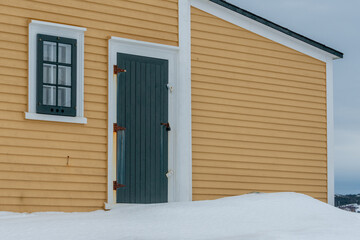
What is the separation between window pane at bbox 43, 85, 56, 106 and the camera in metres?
11.4

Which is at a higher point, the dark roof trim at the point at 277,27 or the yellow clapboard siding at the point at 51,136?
the dark roof trim at the point at 277,27

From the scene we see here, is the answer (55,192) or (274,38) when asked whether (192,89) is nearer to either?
(274,38)

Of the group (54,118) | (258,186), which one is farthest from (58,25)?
(258,186)

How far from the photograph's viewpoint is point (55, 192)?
1134cm

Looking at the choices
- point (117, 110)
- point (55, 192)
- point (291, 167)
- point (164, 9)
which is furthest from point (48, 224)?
point (291, 167)

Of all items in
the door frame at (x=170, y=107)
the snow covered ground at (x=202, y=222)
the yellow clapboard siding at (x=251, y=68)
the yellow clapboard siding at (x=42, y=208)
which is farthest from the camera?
the yellow clapboard siding at (x=251, y=68)

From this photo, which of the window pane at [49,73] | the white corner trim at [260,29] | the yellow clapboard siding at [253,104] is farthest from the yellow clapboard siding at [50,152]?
the white corner trim at [260,29]

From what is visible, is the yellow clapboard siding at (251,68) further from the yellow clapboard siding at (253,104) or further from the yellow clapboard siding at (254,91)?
the yellow clapboard siding at (253,104)

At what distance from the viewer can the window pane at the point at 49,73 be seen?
11.4m

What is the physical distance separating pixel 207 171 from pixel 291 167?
210 centimetres

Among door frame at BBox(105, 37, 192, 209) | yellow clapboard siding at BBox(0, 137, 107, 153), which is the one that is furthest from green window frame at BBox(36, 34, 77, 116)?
door frame at BBox(105, 37, 192, 209)

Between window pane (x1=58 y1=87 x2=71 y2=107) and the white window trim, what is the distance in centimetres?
17

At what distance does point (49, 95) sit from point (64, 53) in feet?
2.57

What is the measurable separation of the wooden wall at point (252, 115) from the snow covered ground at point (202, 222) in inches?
56.6
